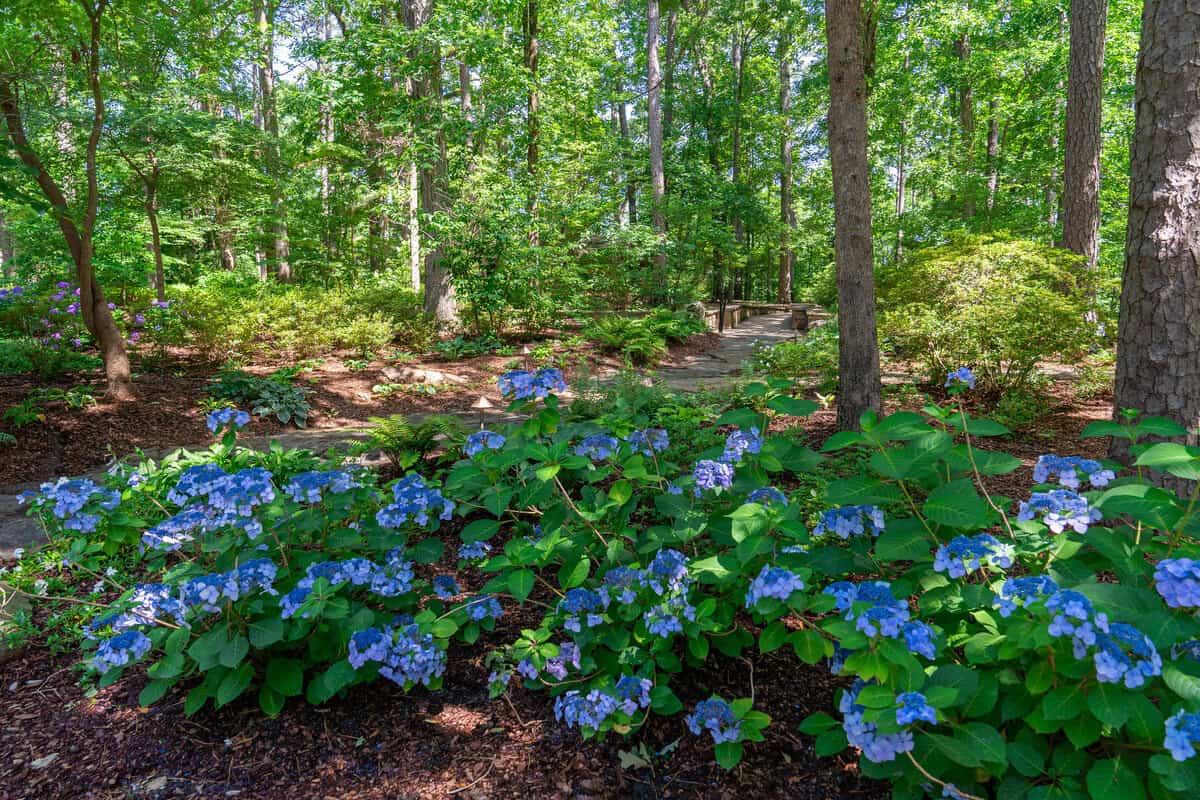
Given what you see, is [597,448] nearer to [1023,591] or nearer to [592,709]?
[592,709]

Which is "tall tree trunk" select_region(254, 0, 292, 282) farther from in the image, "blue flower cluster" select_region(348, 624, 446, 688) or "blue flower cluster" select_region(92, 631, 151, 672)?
"blue flower cluster" select_region(348, 624, 446, 688)

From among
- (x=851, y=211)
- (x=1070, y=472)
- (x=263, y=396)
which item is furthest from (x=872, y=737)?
(x=263, y=396)

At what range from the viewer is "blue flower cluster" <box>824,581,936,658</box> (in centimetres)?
114

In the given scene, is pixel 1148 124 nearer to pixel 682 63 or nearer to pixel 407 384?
pixel 407 384

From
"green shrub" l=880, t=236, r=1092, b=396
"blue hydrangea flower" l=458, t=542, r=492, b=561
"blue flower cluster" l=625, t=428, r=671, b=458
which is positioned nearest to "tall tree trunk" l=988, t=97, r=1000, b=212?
"green shrub" l=880, t=236, r=1092, b=396

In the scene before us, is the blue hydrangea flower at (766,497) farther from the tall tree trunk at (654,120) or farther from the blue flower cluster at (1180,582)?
the tall tree trunk at (654,120)

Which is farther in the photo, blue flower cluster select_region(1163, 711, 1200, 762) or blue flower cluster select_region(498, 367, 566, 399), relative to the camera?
blue flower cluster select_region(498, 367, 566, 399)

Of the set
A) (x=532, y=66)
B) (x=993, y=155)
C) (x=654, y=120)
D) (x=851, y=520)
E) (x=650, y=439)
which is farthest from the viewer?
(x=993, y=155)

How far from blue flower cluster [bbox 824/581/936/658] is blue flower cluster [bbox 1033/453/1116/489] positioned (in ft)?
1.79

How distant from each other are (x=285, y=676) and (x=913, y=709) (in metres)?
1.65

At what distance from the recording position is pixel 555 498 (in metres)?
2.18

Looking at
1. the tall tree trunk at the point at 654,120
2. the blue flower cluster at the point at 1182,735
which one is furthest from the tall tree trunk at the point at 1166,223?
the tall tree trunk at the point at 654,120

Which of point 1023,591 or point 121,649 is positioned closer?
point 1023,591

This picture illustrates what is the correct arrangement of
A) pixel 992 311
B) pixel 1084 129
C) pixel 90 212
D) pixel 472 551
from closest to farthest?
pixel 472 551, pixel 992 311, pixel 90 212, pixel 1084 129
